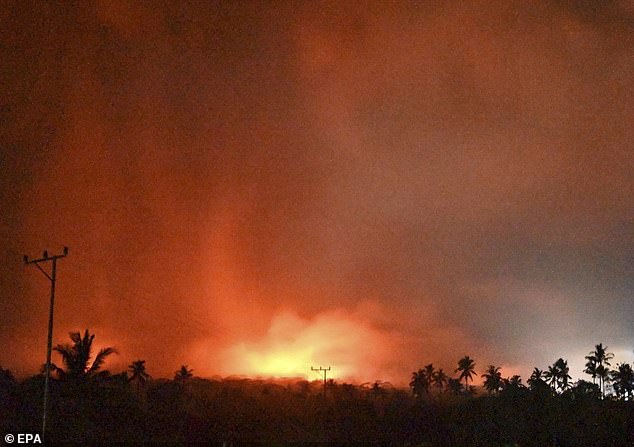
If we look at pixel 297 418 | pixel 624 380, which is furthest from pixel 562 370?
pixel 297 418

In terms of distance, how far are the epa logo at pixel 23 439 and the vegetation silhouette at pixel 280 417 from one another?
0.97 metres

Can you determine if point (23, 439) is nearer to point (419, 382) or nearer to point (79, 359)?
point (79, 359)

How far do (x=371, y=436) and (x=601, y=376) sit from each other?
288ft

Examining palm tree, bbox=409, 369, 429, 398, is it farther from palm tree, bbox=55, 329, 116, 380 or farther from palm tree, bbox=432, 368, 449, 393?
palm tree, bbox=55, 329, 116, 380

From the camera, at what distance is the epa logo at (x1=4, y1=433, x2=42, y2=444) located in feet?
105

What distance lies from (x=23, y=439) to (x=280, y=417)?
26035 millimetres

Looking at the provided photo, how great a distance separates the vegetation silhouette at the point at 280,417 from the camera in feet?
140

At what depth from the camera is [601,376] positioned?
12469cm

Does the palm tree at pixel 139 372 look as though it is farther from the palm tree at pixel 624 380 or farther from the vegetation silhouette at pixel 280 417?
the palm tree at pixel 624 380

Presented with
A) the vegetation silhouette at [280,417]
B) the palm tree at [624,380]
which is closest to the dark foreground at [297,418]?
the vegetation silhouette at [280,417]

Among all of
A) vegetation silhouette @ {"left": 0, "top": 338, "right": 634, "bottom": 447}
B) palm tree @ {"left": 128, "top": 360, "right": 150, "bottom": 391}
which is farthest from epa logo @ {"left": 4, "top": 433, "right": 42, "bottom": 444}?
palm tree @ {"left": 128, "top": 360, "right": 150, "bottom": 391}

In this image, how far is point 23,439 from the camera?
3334cm

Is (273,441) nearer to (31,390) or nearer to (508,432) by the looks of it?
(31,390)

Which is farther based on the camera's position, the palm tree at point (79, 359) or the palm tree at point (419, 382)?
the palm tree at point (419, 382)
